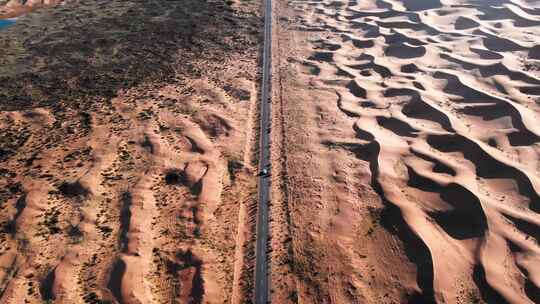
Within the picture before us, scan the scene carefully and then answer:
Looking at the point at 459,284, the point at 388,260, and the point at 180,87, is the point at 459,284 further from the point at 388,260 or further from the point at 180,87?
the point at 180,87

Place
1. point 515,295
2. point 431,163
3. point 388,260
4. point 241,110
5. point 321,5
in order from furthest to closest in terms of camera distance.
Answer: point 321,5
point 241,110
point 431,163
point 388,260
point 515,295

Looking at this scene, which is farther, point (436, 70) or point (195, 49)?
point (195, 49)

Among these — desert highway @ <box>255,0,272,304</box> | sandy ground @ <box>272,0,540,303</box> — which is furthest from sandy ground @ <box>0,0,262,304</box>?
sandy ground @ <box>272,0,540,303</box>

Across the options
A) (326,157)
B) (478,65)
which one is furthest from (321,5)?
(326,157)

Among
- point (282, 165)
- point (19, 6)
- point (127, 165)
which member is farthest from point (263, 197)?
point (19, 6)

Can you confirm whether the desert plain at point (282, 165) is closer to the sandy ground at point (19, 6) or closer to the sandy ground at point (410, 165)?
the sandy ground at point (410, 165)
